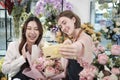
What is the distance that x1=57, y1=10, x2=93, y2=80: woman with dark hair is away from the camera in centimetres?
125

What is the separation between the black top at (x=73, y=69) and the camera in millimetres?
1306

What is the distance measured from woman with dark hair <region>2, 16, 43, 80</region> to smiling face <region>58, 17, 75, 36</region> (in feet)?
1.48

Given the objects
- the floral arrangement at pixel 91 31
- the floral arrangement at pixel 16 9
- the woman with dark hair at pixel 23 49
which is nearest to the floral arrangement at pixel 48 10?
the floral arrangement at pixel 16 9

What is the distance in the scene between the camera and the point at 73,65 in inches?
52.3

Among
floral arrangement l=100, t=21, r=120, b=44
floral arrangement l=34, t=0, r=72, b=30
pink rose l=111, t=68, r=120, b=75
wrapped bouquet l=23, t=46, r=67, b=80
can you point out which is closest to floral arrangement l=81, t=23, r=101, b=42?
floral arrangement l=100, t=21, r=120, b=44

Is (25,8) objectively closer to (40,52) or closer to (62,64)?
(40,52)

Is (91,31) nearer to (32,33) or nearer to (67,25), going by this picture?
(32,33)

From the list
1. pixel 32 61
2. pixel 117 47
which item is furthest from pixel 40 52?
pixel 117 47

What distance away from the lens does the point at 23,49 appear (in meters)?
1.81

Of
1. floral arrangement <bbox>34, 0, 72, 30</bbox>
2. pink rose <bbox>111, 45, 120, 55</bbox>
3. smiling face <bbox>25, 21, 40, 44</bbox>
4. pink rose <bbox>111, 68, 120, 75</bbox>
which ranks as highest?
floral arrangement <bbox>34, 0, 72, 30</bbox>

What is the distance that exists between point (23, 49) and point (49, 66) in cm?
49

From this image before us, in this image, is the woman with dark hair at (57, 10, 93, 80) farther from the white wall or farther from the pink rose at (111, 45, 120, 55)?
the white wall

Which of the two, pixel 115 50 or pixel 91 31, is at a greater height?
pixel 91 31

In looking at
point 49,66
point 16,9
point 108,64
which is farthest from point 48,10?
point 108,64
